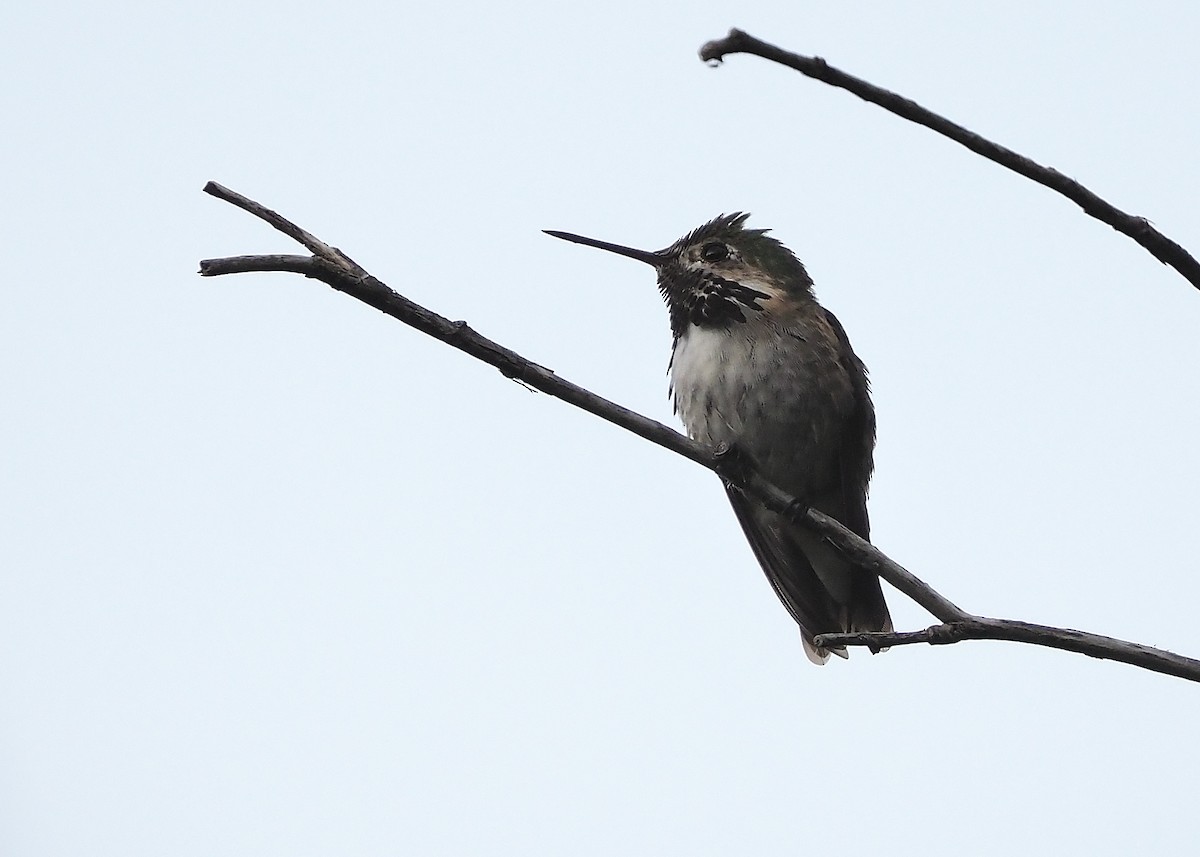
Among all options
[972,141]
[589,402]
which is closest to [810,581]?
[589,402]

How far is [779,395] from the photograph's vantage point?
6.50 meters

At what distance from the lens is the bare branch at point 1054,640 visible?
2.94 meters

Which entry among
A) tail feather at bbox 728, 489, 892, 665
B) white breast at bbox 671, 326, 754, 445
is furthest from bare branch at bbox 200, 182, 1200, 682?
tail feather at bbox 728, 489, 892, 665

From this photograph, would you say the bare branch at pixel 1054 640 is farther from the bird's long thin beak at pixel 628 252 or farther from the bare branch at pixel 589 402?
the bird's long thin beak at pixel 628 252

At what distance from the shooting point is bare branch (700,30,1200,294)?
2.54 metres

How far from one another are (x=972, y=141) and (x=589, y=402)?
1621 millimetres

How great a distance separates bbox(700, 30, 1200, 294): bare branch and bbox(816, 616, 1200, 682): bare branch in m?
0.92

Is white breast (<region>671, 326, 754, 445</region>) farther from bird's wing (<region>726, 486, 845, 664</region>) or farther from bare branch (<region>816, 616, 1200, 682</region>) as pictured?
bare branch (<region>816, 616, 1200, 682</region>)

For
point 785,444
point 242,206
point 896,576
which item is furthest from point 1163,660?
point 785,444

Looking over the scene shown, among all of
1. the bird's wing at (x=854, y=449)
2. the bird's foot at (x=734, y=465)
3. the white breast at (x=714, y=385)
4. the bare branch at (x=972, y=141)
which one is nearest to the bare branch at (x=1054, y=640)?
the bare branch at (x=972, y=141)

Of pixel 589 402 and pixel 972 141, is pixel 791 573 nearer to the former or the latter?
pixel 589 402

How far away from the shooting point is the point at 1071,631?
10.2 feet

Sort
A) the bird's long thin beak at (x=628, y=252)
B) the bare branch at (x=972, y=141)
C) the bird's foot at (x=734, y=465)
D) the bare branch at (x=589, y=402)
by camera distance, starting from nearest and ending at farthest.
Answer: the bare branch at (x=972, y=141)
the bare branch at (x=589, y=402)
the bird's foot at (x=734, y=465)
the bird's long thin beak at (x=628, y=252)

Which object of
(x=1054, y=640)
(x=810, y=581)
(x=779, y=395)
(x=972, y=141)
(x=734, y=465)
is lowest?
(x=1054, y=640)
